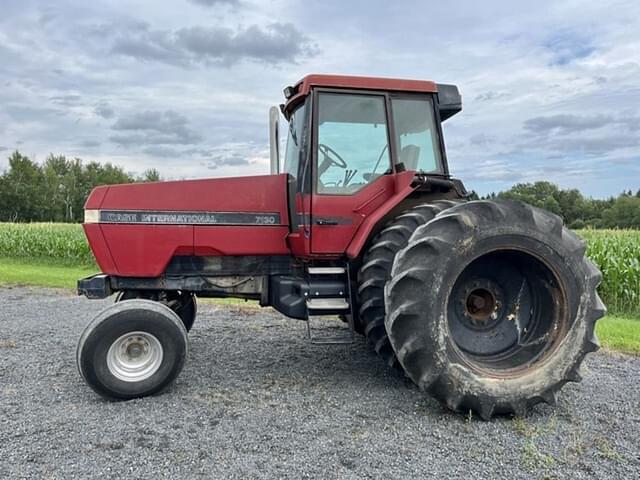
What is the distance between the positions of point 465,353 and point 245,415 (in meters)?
1.72

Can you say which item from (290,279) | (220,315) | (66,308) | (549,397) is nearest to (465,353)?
(549,397)

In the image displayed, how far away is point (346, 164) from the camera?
15.7ft

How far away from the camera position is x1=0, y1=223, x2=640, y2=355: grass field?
756 centimetres

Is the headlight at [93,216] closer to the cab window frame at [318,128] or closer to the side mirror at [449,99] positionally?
the cab window frame at [318,128]

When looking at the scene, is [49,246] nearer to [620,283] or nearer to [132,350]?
[132,350]

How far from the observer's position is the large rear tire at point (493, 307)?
3.82m

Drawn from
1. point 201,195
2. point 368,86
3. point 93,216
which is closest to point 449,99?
point 368,86

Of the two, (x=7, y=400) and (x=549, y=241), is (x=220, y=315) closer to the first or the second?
(x=7, y=400)

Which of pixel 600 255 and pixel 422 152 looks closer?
pixel 422 152

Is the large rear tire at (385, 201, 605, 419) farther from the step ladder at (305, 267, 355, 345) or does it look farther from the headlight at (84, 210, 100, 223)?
the headlight at (84, 210, 100, 223)

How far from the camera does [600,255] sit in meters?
10.1

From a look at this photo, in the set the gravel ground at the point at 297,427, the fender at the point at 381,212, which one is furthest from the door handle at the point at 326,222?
the gravel ground at the point at 297,427

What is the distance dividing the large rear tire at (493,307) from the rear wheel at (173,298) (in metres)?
2.47

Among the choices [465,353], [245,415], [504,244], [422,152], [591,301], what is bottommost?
[245,415]
